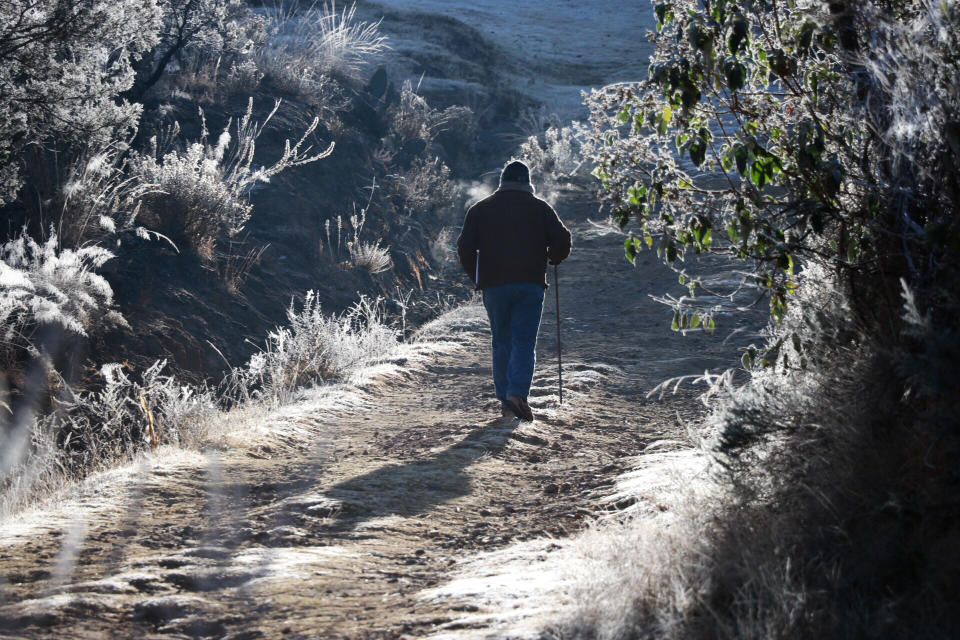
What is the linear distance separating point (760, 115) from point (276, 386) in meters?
4.93

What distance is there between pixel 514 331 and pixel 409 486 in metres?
1.99

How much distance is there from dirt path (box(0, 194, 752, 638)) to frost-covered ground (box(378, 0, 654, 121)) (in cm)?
2141

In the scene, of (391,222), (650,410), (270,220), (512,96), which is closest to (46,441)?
(650,410)

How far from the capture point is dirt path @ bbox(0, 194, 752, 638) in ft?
9.98

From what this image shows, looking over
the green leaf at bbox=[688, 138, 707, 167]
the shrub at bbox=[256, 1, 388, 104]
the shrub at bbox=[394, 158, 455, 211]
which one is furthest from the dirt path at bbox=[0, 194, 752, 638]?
the shrub at bbox=[256, 1, 388, 104]

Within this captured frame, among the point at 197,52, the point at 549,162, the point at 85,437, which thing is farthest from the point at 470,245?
the point at 549,162

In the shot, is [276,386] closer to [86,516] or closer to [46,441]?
[46,441]

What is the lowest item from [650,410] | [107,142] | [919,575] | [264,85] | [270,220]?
[650,410]

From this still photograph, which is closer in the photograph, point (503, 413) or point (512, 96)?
point (503, 413)

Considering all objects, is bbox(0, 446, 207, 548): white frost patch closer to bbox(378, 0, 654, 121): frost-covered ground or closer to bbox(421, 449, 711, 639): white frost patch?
bbox(421, 449, 711, 639): white frost patch

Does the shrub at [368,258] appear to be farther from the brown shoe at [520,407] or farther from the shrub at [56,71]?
the brown shoe at [520,407]

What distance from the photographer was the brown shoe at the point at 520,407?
660cm

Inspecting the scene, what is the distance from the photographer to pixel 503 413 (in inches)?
270

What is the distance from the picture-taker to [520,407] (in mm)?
6605
